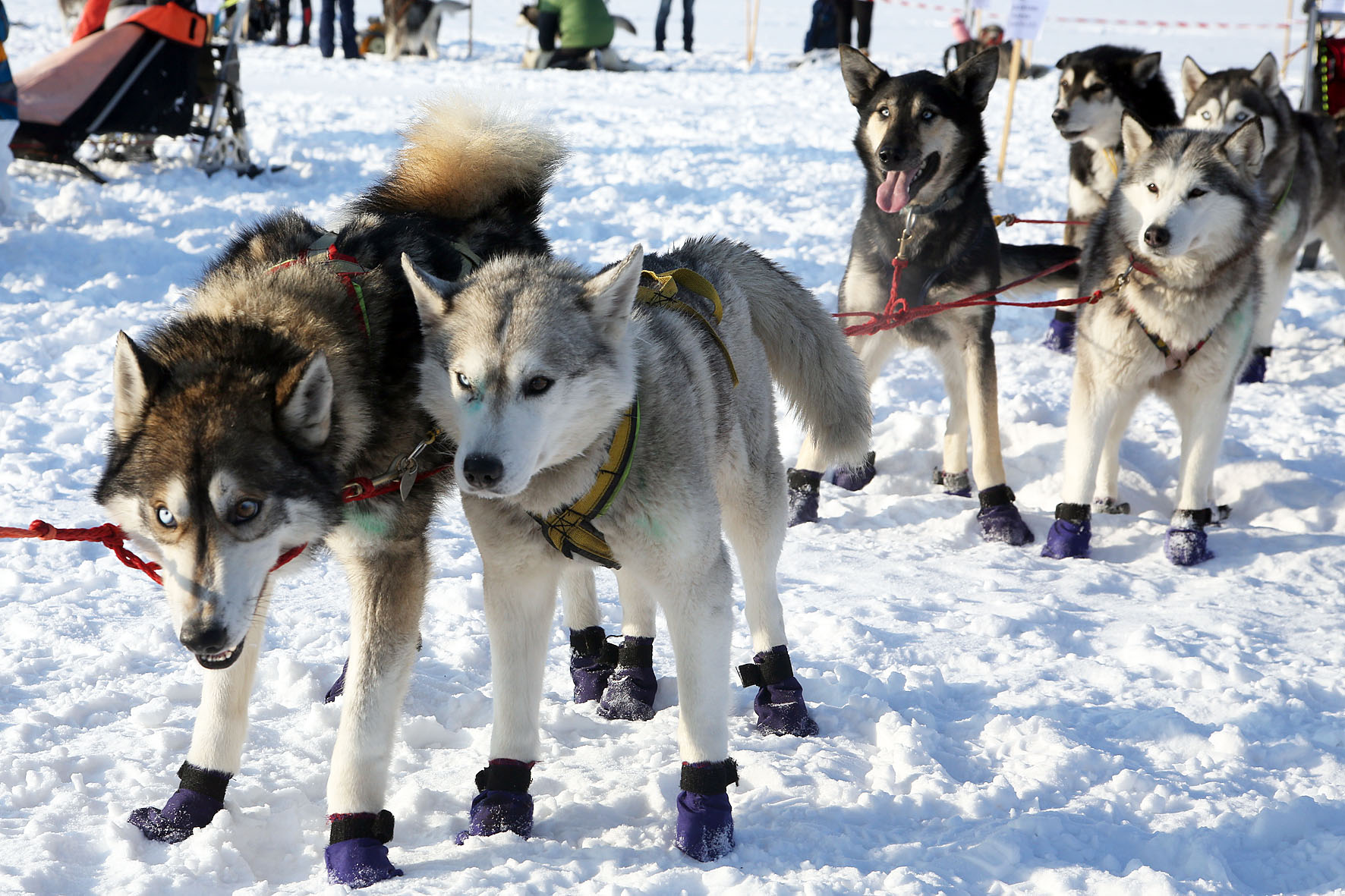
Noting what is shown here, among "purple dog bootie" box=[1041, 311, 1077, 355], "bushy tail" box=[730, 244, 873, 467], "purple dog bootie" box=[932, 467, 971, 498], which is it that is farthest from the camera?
"purple dog bootie" box=[1041, 311, 1077, 355]

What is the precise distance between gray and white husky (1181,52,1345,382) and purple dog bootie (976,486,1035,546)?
232 cm

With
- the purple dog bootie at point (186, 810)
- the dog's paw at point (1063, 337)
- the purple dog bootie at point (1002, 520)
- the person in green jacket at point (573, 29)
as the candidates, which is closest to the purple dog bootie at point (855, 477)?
the purple dog bootie at point (1002, 520)

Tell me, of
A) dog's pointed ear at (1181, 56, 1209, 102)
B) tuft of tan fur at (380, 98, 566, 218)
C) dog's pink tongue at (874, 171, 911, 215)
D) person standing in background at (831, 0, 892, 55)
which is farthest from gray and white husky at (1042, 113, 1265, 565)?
person standing in background at (831, 0, 892, 55)

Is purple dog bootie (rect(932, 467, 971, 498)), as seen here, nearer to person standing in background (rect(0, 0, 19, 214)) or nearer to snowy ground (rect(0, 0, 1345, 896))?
snowy ground (rect(0, 0, 1345, 896))

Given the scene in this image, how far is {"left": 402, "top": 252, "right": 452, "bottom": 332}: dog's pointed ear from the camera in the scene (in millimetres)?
2039

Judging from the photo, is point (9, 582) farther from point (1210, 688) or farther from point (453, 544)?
point (1210, 688)

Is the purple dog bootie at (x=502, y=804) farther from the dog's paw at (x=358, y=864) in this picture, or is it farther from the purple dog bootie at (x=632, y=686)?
the purple dog bootie at (x=632, y=686)

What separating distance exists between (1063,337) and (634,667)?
4057 millimetres

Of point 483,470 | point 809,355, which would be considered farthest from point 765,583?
point 483,470

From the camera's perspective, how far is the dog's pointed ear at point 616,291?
2021 millimetres

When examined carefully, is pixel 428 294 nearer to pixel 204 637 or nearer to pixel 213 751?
pixel 204 637

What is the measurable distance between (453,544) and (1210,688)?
2.37 meters

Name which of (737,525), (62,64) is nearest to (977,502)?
(737,525)

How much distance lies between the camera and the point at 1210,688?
2883 millimetres
